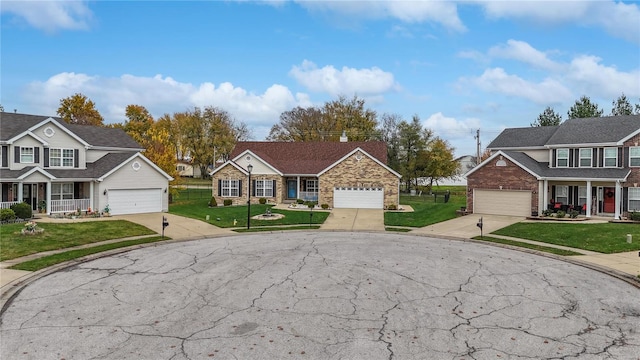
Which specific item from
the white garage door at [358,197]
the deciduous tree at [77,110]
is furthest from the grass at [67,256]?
the deciduous tree at [77,110]

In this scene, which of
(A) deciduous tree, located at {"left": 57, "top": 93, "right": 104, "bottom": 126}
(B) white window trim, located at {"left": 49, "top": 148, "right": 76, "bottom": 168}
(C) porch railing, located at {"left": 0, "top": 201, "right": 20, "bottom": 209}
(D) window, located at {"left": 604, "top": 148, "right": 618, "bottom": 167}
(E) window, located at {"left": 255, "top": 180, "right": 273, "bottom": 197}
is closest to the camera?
(C) porch railing, located at {"left": 0, "top": 201, "right": 20, "bottom": 209}

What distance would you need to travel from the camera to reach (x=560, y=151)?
3362 cm

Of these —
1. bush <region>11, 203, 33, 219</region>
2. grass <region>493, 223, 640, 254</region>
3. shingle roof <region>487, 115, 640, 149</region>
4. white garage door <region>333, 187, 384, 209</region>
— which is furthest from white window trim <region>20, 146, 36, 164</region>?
shingle roof <region>487, 115, 640, 149</region>

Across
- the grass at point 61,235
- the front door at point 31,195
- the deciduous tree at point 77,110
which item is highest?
the deciduous tree at point 77,110

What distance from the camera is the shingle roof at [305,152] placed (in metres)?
43.1

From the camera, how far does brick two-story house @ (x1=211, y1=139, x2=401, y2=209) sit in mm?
38156

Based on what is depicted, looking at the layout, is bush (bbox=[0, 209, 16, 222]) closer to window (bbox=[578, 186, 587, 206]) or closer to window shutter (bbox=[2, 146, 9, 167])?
window shutter (bbox=[2, 146, 9, 167])

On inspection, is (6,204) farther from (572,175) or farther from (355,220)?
(572,175)

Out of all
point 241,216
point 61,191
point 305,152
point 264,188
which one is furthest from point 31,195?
point 305,152

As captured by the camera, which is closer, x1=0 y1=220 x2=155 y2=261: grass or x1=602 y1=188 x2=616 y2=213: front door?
x1=0 y1=220 x2=155 y2=261: grass

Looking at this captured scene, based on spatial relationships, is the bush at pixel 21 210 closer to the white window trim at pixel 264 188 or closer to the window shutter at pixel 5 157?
the window shutter at pixel 5 157

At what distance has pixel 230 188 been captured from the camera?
4088 centimetres

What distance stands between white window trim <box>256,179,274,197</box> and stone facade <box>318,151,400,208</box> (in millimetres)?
5151

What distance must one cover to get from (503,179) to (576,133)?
23.5 feet
